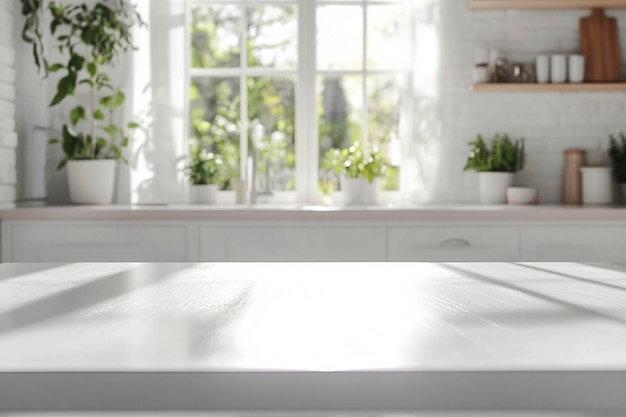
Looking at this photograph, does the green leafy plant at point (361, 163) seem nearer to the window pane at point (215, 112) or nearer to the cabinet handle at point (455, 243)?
the window pane at point (215, 112)

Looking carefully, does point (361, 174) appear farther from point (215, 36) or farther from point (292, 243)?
point (215, 36)

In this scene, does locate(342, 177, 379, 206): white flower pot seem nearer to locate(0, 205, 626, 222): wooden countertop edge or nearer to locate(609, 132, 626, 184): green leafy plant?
locate(0, 205, 626, 222): wooden countertop edge

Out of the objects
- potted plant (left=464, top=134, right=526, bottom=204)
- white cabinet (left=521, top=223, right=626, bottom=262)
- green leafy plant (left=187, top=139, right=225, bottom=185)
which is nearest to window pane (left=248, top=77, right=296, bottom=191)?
green leafy plant (left=187, top=139, right=225, bottom=185)

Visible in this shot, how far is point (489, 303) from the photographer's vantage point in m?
0.91

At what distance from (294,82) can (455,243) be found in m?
1.50

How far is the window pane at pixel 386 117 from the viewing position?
4.50m

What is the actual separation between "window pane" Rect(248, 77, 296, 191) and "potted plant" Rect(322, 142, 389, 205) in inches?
14.2

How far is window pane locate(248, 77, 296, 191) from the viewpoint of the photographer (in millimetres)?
4500

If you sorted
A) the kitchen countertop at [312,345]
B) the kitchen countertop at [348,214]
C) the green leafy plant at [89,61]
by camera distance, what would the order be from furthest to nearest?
the green leafy plant at [89,61] < the kitchen countertop at [348,214] < the kitchen countertop at [312,345]

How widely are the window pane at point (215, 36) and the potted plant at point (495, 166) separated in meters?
1.36

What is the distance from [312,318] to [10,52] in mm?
3316

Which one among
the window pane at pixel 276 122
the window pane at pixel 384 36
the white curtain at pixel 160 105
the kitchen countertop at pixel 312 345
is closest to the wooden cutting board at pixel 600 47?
the window pane at pixel 384 36

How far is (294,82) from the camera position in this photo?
4.53 meters

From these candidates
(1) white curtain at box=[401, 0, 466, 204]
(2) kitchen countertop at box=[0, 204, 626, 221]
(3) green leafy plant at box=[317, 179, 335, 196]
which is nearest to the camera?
(2) kitchen countertop at box=[0, 204, 626, 221]
